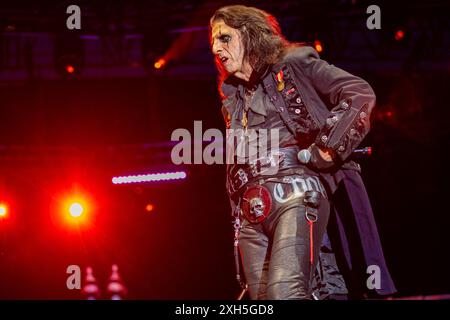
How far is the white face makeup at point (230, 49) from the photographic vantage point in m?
3.62

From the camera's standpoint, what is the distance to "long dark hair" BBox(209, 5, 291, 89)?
3.59 metres

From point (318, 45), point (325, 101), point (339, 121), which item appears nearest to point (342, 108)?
point (339, 121)

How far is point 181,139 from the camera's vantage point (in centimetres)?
909

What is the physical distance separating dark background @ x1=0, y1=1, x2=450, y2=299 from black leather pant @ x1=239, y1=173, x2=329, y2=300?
5.04m

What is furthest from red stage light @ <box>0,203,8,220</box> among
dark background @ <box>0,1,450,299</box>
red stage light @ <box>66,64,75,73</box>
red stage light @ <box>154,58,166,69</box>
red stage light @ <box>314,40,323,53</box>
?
red stage light @ <box>314,40,323,53</box>

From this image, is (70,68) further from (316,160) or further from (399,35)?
(316,160)

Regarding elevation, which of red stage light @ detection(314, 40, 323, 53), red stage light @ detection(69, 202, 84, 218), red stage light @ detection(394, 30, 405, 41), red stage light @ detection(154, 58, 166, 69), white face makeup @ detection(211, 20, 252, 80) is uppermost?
red stage light @ detection(154, 58, 166, 69)

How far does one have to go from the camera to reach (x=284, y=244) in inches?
119

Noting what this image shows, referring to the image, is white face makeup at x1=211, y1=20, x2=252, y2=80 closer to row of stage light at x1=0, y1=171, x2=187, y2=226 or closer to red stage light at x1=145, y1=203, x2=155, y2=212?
row of stage light at x1=0, y1=171, x2=187, y2=226

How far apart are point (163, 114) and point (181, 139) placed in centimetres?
88

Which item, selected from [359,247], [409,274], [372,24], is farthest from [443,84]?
[359,247]

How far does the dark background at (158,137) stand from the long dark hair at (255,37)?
13.9 ft

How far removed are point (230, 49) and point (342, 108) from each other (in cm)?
81

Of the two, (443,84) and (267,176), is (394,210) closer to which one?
(443,84)
